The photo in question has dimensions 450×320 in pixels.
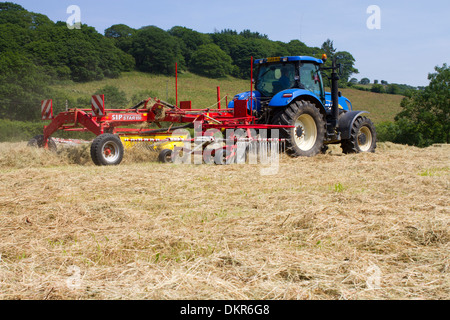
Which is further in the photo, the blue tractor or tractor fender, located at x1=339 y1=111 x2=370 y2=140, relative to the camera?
tractor fender, located at x1=339 y1=111 x2=370 y2=140

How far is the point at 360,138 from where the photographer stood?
397 inches

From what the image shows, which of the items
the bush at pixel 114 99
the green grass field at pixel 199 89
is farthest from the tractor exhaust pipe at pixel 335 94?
the green grass field at pixel 199 89

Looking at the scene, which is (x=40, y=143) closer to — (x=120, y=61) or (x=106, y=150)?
(x=106, y=150)

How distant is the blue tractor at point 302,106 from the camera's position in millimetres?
8508

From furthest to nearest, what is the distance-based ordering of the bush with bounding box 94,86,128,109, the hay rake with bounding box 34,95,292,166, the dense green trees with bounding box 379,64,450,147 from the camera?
1. the bush with bounding box 94,86,128,109
2. the dense green trees with bounding box 379,64,450,147
3. the hay rake with bounding box 34,95,292,166

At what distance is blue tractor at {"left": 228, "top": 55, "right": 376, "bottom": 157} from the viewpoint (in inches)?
335

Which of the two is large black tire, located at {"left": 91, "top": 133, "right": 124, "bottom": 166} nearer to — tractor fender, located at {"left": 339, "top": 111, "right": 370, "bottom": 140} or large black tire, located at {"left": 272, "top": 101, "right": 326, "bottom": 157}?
large black tire, located at {"left": 272, "top": 101, "right": 326, "bottom": 157}

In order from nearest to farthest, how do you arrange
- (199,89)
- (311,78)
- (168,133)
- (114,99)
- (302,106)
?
(302,106), (168,133), (311,78), (114,99), (199,89)

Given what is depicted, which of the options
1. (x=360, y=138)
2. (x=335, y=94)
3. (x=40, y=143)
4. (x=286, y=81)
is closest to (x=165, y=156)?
(x=40, y=143)

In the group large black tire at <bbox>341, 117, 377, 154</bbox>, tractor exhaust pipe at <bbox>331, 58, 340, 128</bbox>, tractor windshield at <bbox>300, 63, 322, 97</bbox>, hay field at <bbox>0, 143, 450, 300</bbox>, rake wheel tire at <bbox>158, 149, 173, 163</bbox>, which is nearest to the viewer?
hay field at <bbox>0, 143, 450, 300</bbox>

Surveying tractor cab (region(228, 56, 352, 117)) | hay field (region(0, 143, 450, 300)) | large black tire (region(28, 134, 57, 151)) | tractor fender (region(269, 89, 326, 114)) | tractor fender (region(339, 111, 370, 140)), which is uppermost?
tractor cab (region(228, 56, 352, 117))

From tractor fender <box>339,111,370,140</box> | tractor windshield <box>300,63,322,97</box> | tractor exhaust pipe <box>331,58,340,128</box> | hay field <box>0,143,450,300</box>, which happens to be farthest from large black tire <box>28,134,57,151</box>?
tractor fender <box>339,111,370,140</box>

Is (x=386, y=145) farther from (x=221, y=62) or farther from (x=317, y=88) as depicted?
(x=221, y=62)

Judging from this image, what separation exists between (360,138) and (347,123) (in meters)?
0.75
